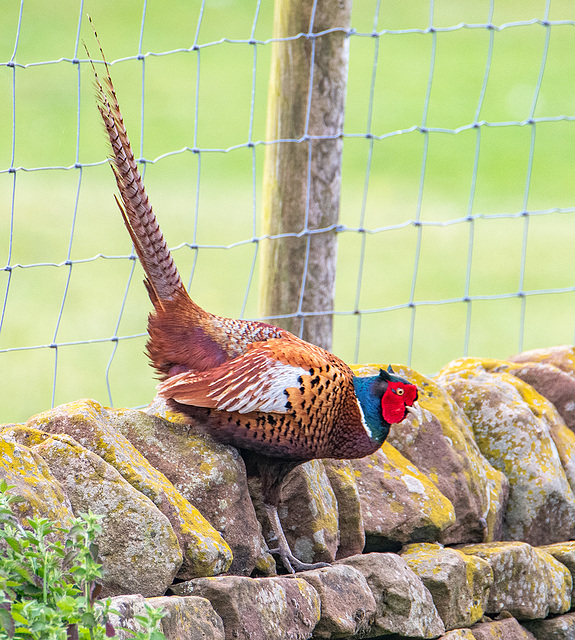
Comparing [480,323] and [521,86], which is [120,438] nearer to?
[480,323]

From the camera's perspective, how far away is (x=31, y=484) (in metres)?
2.24

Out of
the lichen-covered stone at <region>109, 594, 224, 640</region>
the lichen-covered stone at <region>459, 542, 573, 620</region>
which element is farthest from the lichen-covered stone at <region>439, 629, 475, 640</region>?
the lichen-covered stone at <region>109, 594, 224, 640</region>

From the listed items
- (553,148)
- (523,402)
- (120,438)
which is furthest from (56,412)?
(553,148)

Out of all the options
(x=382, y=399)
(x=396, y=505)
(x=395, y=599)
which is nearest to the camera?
(x=395, y=599)

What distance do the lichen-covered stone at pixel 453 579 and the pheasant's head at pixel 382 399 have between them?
1.45 ft

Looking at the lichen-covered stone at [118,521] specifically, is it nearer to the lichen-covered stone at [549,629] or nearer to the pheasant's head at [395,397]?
the pheasant's head at [395,397]

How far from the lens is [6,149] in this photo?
1709 centimetres

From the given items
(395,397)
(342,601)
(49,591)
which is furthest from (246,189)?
(49,591)

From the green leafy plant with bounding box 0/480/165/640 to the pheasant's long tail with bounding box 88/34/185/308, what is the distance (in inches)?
44.1

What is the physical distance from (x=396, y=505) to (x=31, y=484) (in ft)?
4.57

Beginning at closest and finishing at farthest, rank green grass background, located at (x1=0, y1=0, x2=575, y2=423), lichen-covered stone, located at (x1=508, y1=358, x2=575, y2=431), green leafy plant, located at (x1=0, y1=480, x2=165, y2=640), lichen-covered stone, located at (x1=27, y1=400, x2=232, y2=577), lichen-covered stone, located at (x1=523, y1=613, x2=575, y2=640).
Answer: green leafy plant, located at (x1=0, y1=480, x2=165, y2=640) → lichen-covered stone, located at (x1=27, y1=400, x2=232, y2=577) → lichen-covered stone, located at (x1=523, y1=613, x2=575, y2=640) → lichen-covered stone, located at (x1=508, y1=358, x2=575, y2=431) → green grass background, located at (x1=0, y1=0, x2=575, y2=423)

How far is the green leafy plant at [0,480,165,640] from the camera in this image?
66.7 inches

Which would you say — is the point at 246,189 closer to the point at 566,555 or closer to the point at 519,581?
the point at 566,555

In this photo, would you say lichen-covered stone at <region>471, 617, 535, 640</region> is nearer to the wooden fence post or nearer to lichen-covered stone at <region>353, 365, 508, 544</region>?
lichen-covered stone at <region>353, 365, 508, 544</region>
